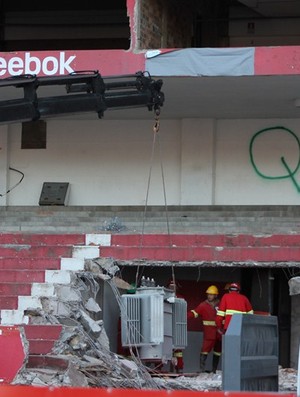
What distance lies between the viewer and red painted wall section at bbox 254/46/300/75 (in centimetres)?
1780

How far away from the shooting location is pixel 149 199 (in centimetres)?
2092

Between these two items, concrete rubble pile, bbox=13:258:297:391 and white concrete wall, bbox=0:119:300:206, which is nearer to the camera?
concrete rubble pile, bbox=13:258:297:391

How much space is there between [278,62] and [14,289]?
5.80 meters

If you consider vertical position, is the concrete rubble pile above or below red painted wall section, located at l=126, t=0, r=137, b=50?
below

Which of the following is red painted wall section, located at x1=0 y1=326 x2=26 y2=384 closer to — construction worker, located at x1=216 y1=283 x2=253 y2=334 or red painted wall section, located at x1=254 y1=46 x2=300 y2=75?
construction worker, located at x1=216 y1=283 x2=253 y2=334

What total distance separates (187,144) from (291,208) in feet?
7.78

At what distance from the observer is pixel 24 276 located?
16656mm

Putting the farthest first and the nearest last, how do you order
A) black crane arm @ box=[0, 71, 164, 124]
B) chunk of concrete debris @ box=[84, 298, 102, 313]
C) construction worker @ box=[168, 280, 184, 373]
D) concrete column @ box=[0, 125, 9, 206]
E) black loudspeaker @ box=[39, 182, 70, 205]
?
concrete column @ box=[0, 125, 9, 206] < black loudspeaker @ box=[39, 182, 70, 205] < construction worker @ box=[168, 280, 184, 373] < chunk of concrete debris @ box=[84, 298, 102, 313] < black crane arm @ box=[0, 71, 164, 124]

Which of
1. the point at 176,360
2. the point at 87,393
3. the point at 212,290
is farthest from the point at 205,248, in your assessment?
the point at 87,393

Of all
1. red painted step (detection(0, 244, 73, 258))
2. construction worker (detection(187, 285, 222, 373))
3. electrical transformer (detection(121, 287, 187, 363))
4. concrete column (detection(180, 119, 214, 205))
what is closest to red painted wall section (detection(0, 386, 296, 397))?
electrical transformer (detection(121, 287, 187, 363))

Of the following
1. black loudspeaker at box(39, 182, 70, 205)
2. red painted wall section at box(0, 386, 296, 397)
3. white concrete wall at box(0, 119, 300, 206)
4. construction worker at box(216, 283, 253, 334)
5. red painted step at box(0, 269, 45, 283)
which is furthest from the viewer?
black loudspeaker at box(39, 182, 70, 205)

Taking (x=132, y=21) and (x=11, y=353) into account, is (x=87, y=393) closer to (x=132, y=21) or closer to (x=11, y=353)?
(x=11, y=353)

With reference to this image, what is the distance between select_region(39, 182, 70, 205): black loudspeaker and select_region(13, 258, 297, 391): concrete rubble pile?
4.11 meters

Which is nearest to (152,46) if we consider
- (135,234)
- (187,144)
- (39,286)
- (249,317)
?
(187,144)
